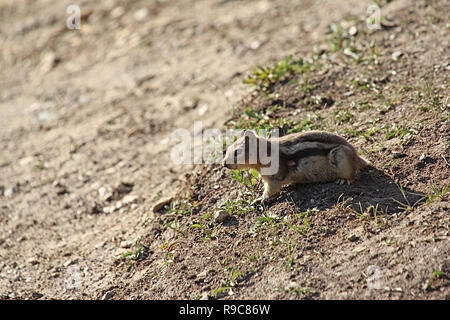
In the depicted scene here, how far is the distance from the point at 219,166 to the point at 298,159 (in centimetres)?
130

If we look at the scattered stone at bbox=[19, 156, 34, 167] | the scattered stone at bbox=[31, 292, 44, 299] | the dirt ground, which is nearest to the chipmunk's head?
the dirt ground

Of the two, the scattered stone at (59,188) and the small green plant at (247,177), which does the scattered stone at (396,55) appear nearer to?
the small green plant at (247,177)

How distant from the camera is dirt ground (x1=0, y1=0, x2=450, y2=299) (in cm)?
513

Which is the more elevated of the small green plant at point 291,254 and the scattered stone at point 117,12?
the scattered stone at point 117,12

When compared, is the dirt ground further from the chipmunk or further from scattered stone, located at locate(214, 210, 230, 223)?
the chipmunk

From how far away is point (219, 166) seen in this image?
22.4 feet

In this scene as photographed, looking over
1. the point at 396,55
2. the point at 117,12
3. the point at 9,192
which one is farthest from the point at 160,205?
the point at 117,12

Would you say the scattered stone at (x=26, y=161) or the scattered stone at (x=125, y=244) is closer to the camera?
the scattered stone at (x=125, y=244)

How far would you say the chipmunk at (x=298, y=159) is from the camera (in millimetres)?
5656

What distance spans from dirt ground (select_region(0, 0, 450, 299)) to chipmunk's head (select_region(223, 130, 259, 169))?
16.8 inches

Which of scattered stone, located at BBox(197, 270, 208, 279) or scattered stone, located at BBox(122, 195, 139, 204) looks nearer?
scattered stone, located at BBox(197, 270, 208, 279)

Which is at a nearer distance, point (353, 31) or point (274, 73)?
point (274, 73)

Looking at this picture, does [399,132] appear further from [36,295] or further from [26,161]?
[26,161]

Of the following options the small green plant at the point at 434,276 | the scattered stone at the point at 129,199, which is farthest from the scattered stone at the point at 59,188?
the small green plant at the point at 434,276
